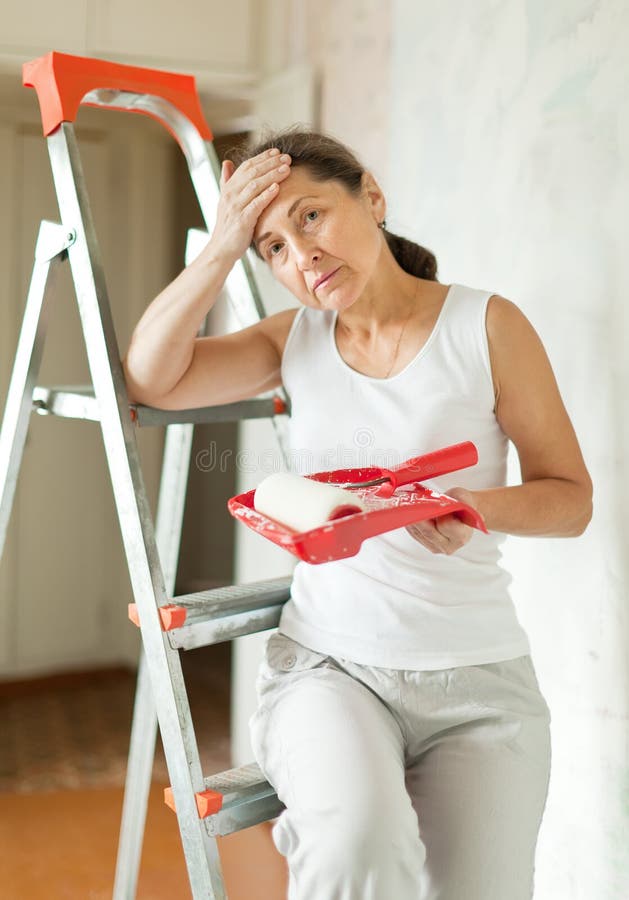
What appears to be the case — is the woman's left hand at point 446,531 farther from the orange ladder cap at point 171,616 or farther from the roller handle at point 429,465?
the orange ladder cap at point 171,616

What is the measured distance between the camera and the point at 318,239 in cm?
136

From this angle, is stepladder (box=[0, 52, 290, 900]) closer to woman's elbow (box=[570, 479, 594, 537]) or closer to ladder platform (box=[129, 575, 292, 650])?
ladder platform (box=[129, 575, 292, 650])

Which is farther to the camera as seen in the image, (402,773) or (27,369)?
(27,369)

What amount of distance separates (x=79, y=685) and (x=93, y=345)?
9.16ft

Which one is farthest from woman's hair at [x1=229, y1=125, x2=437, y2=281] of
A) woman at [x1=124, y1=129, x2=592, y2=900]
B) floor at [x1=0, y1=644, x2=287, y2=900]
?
floor at [x1=0, y1=644, x2=287, y2=900]

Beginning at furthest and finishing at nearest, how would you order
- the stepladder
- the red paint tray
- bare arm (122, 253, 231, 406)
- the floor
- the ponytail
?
1. the floor
2. the ponytail
3. bare arm (122, 253, 231, 406)
4. the stepladder
5. the red paint tray

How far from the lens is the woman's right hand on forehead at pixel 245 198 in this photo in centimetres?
135

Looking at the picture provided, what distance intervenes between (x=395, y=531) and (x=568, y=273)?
61cm

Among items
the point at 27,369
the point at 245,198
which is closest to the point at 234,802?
the point at 27,369

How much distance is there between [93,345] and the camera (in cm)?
145

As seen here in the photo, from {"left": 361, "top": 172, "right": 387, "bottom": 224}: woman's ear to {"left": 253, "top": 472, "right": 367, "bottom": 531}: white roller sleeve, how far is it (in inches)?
19.4

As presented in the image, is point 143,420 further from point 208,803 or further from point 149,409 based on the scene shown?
point 208,803

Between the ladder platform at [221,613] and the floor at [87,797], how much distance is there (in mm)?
1125

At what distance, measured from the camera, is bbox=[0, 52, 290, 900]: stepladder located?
1.31 m
